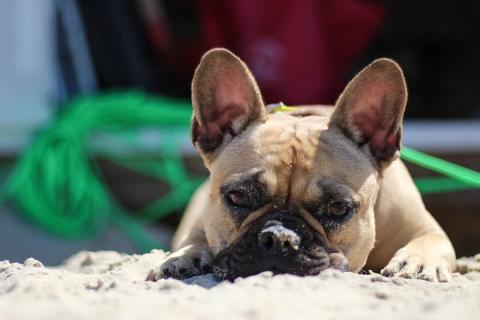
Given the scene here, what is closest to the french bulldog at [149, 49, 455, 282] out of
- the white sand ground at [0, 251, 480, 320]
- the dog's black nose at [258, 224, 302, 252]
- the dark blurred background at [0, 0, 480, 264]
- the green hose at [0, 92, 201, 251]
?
the dog's black nose at [258, 224, 302, 252]

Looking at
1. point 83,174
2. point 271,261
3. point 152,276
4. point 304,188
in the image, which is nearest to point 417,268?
point 304,188

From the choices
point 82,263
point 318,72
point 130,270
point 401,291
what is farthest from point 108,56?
point 401,291

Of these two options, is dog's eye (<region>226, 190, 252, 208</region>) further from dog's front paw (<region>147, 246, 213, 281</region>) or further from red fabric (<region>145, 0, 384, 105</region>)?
red fabric (<region>145, 0, 384, 105</region>)

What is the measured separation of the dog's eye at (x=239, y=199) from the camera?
2920mm

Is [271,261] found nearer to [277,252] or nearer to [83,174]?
[277,252]

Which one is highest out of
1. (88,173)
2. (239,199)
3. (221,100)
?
(221,100)

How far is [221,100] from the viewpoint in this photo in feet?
10.7

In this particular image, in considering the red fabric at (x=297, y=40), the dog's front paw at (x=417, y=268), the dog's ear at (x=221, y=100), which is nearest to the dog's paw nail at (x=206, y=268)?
the dog's ear at (x=221, y=100)

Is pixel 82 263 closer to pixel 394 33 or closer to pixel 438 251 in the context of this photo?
pixel 438 251

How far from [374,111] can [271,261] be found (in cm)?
85

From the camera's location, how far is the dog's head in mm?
2729

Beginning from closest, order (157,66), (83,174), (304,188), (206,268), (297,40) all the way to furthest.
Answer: (304,188) → (206,268) → (83,174) → (297,40) → (157,66)

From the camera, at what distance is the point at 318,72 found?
591 cm

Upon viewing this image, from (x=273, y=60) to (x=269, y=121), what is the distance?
8.88ft
